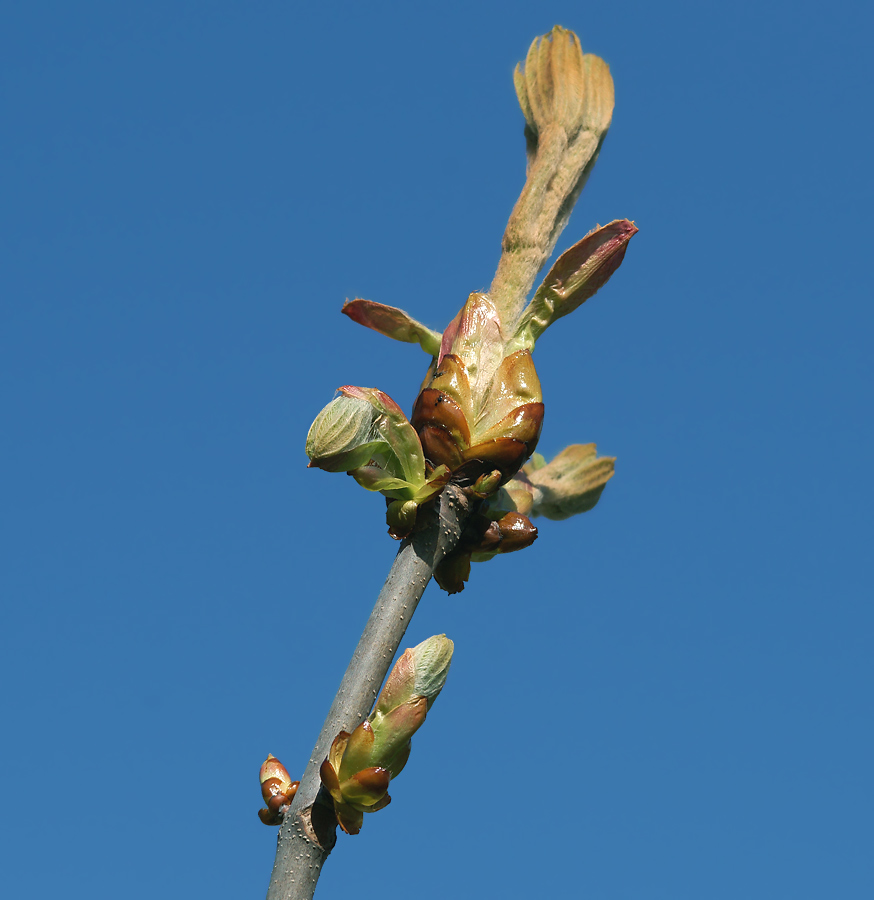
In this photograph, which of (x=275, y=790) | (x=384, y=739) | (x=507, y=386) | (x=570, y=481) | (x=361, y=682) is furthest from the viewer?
(x=570, y=481)

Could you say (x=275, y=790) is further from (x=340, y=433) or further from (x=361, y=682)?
(x=340, y=433)

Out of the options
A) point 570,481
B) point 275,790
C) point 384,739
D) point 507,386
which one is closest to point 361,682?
point 384,739

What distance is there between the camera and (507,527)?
8.52ft

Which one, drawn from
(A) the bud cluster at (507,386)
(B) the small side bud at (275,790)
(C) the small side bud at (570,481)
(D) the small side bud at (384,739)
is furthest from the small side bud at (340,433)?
(C) the small side bud at (570,481)

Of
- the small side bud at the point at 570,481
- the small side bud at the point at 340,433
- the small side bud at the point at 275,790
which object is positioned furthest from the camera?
the small side bud at the point at 570,481

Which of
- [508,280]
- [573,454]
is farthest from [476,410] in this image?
[573,454]

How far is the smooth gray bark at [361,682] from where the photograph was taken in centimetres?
222

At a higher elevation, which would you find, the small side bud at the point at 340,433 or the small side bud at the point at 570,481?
the small side bud at the point at 570,481

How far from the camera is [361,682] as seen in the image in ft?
7.57

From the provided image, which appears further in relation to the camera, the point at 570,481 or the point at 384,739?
the point at 570,481

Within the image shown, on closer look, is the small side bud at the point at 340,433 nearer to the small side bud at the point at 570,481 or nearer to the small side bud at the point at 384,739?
the small side bud at the point at 384,739

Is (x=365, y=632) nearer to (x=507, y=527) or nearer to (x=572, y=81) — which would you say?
(x=507, y=527)

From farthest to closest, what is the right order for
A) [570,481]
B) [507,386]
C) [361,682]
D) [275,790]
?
1. [570,481]
2. [507,386]
3. [275,790]
4. [361,682]

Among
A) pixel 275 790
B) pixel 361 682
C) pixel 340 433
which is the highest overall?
pixel 340 433
